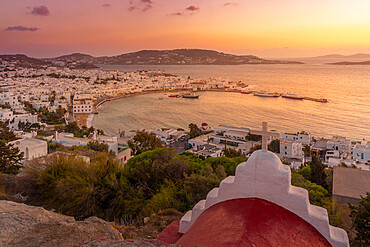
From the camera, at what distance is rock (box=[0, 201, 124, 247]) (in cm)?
194

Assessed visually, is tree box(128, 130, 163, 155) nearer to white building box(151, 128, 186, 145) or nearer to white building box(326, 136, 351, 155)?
white building box(151, 128, 186, 145)

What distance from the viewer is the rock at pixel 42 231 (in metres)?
1.94

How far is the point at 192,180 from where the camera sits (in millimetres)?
4637

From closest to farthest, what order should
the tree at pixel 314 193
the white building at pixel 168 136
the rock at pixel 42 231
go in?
1. the rock at pixel 42 231
2. the tree at pixel 314 193
3. the white building at pixel 168 136

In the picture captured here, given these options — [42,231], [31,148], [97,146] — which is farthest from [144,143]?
[42,231]

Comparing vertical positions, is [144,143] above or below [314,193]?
below

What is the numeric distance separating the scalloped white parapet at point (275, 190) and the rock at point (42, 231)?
3.67ft

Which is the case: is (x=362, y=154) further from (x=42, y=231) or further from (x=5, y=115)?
(x=5, y=115)

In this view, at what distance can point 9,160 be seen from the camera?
7.80m

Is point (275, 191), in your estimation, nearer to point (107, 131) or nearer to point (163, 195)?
point (163, 195)

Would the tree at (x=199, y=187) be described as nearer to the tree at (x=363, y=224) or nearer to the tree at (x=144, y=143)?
the tree at (x=363, y=224)

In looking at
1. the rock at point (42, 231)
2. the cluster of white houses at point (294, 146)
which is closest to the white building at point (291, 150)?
the cluster of white houses at point (294, 146)

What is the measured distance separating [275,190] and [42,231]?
1831 mm

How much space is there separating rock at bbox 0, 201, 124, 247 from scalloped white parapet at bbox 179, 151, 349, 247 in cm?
112
